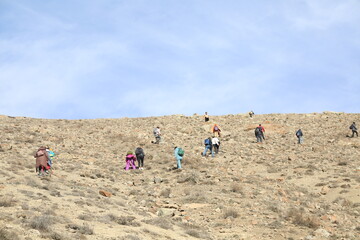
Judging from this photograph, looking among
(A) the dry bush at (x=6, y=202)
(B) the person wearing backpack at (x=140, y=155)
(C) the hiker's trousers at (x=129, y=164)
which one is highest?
(B) the person wearing backpack at (x=140, y=155)

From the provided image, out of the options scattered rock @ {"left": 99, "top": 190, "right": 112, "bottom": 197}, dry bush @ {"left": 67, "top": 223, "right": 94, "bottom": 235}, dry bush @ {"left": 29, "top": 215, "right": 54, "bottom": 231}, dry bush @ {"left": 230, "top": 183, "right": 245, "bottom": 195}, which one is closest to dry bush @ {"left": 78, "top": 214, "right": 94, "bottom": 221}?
dry bush @ {"left": 67, "top": 223, "right": 94, "bottom": 235}

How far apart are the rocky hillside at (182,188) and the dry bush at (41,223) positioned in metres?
0.03

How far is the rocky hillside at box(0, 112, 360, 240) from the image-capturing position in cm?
1298

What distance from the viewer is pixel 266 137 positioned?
40281mm

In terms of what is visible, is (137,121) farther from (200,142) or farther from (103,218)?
(103,218)

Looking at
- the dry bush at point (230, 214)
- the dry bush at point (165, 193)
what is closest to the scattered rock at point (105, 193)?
the dry bush at point (165, 193)

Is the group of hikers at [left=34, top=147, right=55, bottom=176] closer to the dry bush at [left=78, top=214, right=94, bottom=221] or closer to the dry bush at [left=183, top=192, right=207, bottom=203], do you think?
the dry bush at [left=183, top=192, right=207, bottom=203]

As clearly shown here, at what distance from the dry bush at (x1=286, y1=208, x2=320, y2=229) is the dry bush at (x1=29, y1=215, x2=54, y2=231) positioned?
929 centimetres

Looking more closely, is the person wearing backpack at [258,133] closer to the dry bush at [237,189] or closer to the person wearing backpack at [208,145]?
the person wearing backpack at [208,145]

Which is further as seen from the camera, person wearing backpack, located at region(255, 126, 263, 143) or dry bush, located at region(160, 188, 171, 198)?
person wearing backpack, located at region(255, 126, 263, 143)

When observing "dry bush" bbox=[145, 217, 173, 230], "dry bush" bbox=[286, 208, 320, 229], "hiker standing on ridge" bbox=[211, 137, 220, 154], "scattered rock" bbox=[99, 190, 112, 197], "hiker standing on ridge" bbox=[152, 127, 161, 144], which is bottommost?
"dry bush" bbox=[286, 208, 320, 229]

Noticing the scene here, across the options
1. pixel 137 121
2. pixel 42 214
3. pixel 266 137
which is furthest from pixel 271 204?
pixel 137 121

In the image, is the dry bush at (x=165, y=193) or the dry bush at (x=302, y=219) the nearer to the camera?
the dry bush at (x=302, y=219)

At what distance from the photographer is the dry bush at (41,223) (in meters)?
10.7
